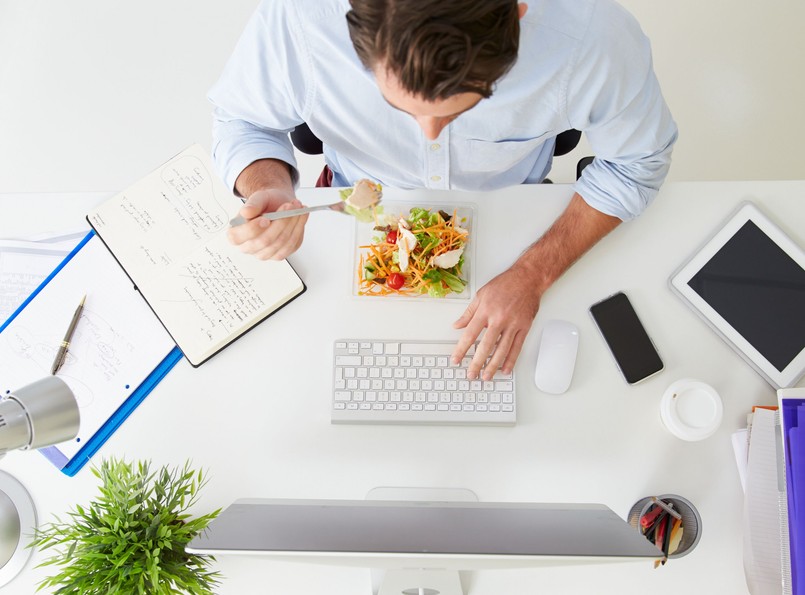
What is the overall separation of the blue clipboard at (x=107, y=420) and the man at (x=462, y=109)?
304 millimetres

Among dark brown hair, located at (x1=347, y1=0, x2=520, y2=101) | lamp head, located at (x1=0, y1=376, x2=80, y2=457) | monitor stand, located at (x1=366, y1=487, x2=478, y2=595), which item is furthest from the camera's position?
monitor stand, located at (x1=366, y1=487, x2=478, y2=595)

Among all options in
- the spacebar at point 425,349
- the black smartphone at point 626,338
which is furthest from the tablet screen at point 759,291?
the spacebar at point 425,349

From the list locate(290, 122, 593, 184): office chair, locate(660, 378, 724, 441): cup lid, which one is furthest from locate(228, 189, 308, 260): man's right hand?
locate(660, 378, 724, 441): cup lid

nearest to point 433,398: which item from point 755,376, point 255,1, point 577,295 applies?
point 577,295

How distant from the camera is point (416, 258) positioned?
43.4 inches

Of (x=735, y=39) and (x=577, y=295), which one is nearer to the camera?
(x=577, y=295)

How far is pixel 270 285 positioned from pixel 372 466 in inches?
14.6

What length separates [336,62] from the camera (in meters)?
0.93

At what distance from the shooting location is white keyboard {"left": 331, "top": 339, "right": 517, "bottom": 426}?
1.08 m

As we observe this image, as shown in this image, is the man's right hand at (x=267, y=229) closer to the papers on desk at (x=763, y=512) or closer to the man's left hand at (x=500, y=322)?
the man's left hand at (x=500, y=322)

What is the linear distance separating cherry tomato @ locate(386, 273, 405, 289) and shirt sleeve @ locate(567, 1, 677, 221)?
0.36 m

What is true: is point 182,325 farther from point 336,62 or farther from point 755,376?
point 755,376

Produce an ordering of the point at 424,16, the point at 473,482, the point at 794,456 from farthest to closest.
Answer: the point at 473,482, the point at 794,456, the point at 424,16

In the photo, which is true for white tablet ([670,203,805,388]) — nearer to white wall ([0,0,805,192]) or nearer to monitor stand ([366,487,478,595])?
monitor stand ([366,487,478,595])
